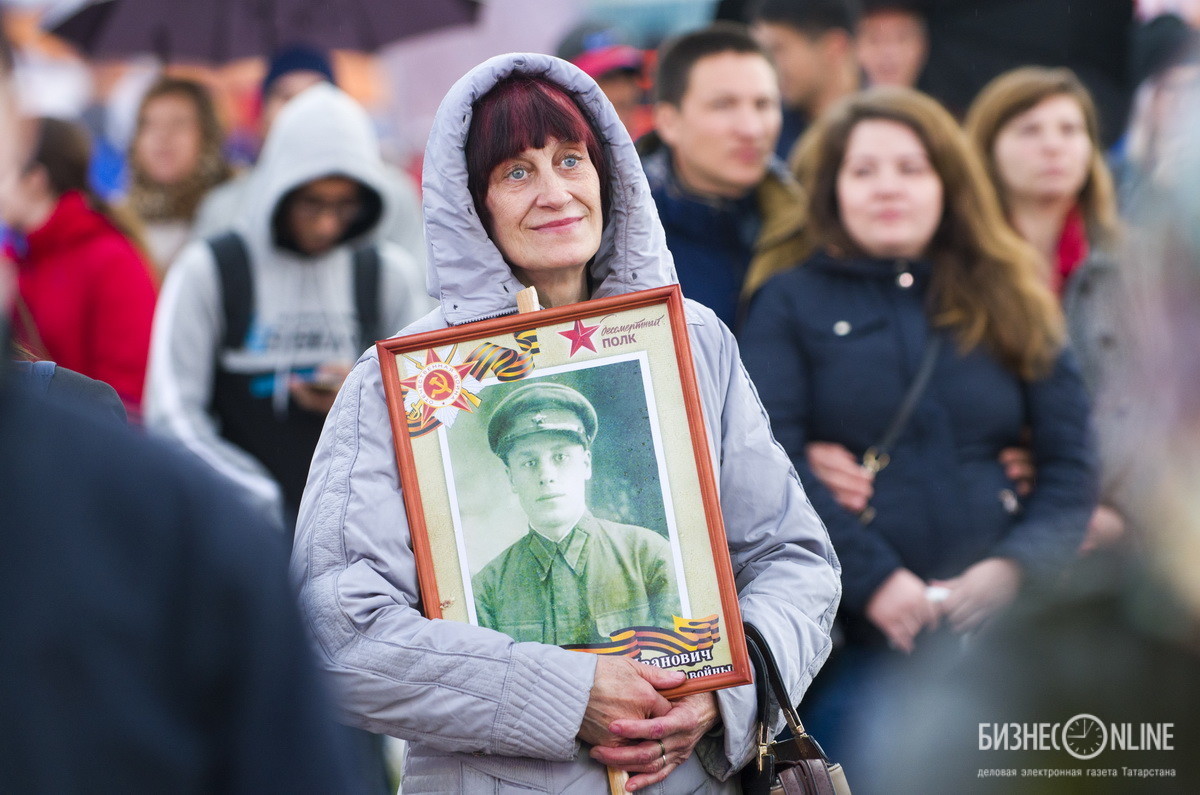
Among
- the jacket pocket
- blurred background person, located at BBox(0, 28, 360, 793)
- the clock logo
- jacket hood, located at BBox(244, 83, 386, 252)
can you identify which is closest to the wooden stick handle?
the jacket pocket

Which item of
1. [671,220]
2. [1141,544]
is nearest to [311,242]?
[671,220]

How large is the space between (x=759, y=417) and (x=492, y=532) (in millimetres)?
533

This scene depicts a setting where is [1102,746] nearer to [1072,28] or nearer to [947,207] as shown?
[947,207]

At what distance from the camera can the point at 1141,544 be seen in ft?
13.5

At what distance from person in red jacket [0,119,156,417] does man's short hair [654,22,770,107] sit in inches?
81.2

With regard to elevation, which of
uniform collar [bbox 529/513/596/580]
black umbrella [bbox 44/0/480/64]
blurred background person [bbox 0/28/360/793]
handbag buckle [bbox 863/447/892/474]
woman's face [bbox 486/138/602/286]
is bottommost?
handbag buckle [bbox 863/447/892/474]

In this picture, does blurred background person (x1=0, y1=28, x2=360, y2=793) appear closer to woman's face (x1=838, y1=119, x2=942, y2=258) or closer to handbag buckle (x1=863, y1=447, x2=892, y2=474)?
handbag buckle (x1=863, y1=447, x2=892, y2=474)

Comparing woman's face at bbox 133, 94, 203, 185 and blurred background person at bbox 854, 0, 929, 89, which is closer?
blurred background person at bbox 854, 0, 929, 89

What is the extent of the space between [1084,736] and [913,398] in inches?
48.8

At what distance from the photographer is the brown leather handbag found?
82.5 inches

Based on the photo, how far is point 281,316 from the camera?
4.27 metres

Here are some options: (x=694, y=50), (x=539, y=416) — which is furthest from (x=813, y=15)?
(x=539, y=416)

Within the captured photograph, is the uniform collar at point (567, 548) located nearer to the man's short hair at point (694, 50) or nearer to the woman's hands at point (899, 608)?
the woman's hands at point (899, 608)

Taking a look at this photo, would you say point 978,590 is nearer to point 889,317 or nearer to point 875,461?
point 875,461
